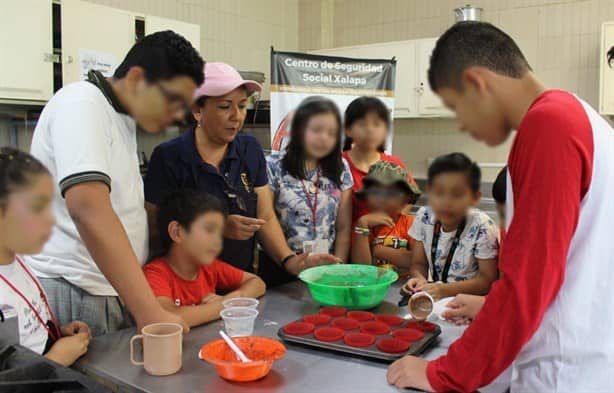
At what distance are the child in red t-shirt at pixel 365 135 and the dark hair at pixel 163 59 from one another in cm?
21

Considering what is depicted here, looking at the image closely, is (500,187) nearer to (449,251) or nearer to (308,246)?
(449,251)

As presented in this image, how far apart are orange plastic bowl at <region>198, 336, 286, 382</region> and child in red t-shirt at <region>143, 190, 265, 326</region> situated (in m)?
0.14

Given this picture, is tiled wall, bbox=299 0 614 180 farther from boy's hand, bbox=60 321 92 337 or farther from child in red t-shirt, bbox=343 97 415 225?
boy's hand, bbox=60 321 92 337

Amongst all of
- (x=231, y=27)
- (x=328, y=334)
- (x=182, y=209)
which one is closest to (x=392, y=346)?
(x=328, y=334)

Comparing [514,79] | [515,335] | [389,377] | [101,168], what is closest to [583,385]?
[515,335]

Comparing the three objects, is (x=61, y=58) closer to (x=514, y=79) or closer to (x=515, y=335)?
(x=514, y=79)

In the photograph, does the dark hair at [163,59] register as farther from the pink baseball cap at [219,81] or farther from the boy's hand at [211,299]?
the boy's hand at [211,299]

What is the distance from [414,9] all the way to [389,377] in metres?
0.67

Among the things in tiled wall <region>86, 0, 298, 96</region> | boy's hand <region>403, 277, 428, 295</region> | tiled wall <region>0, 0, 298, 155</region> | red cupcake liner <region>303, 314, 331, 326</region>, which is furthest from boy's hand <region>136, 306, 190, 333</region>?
tiled wall <region>86, 0, 298, 96</region>

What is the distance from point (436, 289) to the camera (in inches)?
43.1

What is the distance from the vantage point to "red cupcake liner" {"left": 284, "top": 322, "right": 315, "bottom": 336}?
1242mm

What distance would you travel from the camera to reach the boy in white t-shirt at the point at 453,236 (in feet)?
1.90

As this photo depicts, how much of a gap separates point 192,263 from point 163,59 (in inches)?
18.3

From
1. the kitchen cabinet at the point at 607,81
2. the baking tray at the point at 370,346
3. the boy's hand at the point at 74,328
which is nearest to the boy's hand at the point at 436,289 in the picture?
Answer: the baking tray at the point at 370,346
